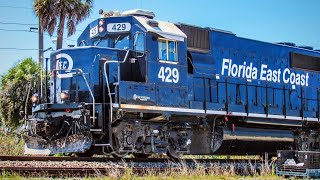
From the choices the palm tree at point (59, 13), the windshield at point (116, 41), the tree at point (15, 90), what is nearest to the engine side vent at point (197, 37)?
the windshield at point (116, 41)

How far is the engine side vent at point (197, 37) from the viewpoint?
43.9 ft

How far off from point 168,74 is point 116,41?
166cm

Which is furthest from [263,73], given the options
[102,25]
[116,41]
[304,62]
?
[102,25]

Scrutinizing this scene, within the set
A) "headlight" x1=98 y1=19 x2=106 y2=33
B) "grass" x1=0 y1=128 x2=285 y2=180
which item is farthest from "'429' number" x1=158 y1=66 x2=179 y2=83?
"grass" x1=0 y1=128 x2=285 y2=180

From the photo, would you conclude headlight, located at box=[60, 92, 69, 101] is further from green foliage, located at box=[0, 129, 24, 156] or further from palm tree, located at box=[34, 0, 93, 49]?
palm tree, located at box=[34, 0, 93, 49]

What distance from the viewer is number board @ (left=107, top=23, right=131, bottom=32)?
12.3 meters

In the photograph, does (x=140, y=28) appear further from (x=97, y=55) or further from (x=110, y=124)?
(x=110, y=124)

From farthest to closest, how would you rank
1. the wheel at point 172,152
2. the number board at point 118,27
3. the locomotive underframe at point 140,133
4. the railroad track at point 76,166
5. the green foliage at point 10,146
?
the green foliage at point 10,146 → the wheel at point 172,152 → the number board at point 118,27 → the locomotive underframe at point 140,133 → the railroad track at point 76,166

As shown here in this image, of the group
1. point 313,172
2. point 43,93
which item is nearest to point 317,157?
point 313,172

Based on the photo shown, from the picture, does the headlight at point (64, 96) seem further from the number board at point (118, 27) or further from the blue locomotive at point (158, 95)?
the number board at point (118, 27)

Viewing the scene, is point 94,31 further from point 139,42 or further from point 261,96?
point 261,96

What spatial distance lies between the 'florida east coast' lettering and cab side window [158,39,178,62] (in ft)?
7.59

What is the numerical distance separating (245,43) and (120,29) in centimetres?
465

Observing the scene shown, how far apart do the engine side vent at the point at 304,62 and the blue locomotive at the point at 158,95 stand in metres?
1.18
